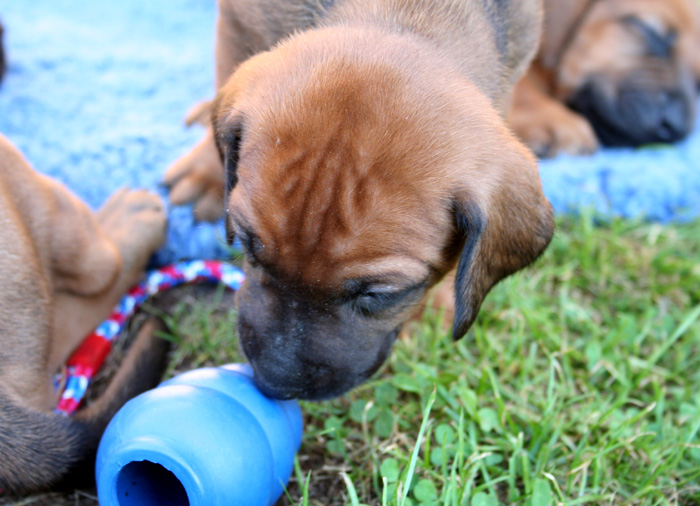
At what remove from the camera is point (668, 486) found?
282 centimetres

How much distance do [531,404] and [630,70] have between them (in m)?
3.70

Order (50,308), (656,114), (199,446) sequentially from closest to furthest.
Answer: (199,446)
(50,308)
(656,114)

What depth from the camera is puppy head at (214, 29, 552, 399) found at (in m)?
2.33

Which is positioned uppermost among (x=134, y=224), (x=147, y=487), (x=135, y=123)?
(x=147, y=487)

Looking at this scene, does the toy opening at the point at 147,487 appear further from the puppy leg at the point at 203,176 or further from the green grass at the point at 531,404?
the puppy leg at the point at 203,176

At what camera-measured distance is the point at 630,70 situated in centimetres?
571

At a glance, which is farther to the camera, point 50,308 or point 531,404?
point 531,404

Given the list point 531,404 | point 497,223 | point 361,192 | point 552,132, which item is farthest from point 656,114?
point 361,192

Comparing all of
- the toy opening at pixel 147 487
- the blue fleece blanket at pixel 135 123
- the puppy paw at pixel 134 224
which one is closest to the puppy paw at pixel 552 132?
the blue fleece blanket at pixel 135 123

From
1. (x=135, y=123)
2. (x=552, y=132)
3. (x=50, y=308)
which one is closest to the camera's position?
(x=50, y=308)

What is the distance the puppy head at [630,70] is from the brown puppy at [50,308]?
3960mm

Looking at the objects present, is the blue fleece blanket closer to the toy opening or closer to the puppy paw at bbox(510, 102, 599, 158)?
the puppy paw at bbox(510, 102, 599, 158)

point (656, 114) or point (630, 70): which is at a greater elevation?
point (630, 70)

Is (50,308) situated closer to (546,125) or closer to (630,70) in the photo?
(546,125)
